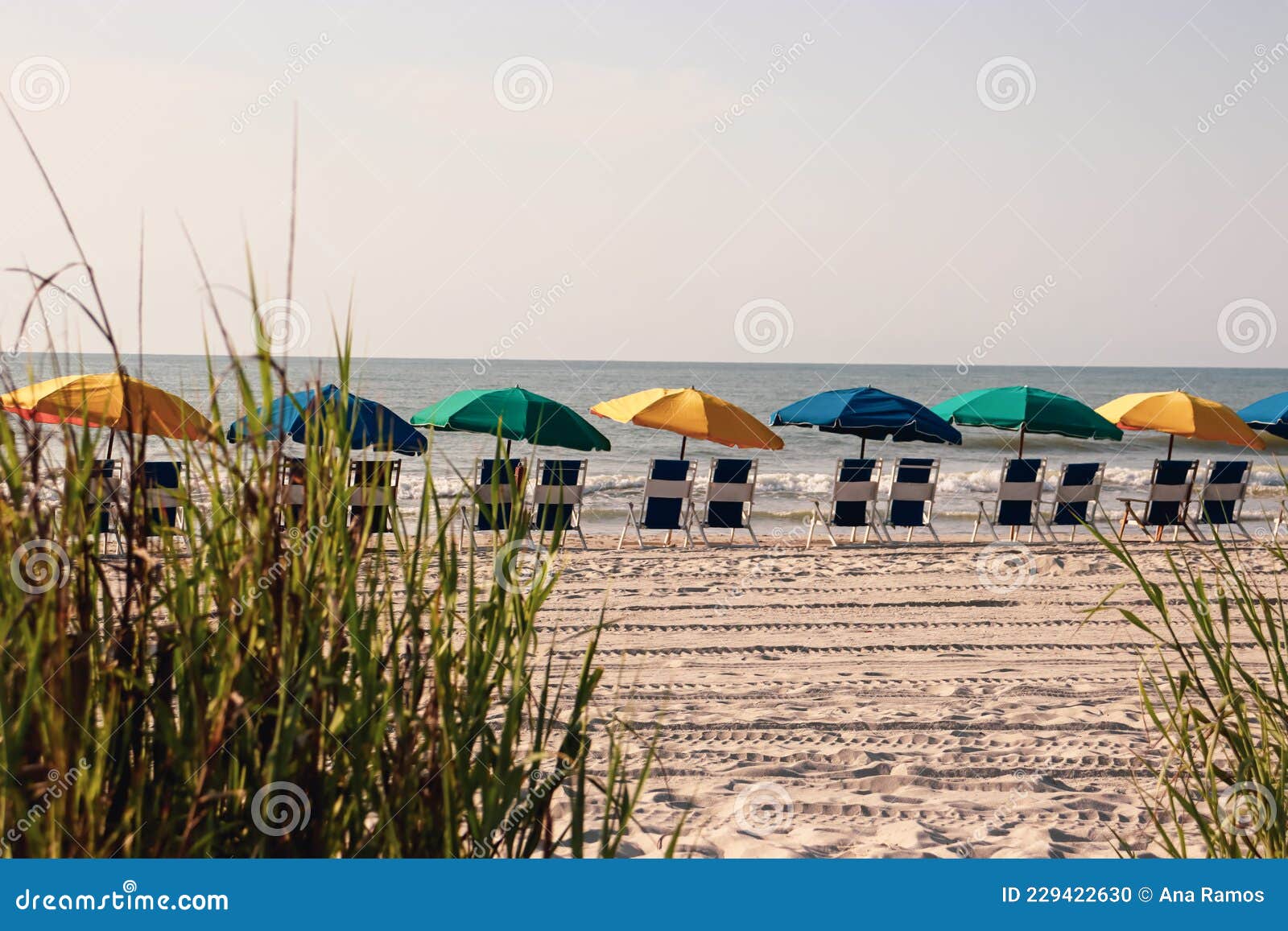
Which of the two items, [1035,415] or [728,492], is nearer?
[728,492]

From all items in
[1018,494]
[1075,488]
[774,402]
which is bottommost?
[1018,494]

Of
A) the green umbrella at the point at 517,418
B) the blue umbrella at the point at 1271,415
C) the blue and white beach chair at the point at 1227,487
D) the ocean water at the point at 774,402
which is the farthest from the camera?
the ocean water at the point at 774,402

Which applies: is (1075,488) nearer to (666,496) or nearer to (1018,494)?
(1018,494)

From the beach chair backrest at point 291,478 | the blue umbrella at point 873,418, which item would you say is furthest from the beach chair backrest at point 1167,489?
the beach chair backrest at point 291,478

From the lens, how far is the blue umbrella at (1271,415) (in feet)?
40.0

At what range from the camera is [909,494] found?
36.5 ft

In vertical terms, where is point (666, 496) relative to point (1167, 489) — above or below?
below

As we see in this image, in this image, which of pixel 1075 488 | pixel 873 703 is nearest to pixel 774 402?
pixel 1075 488

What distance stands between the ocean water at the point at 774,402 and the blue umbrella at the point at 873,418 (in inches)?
102

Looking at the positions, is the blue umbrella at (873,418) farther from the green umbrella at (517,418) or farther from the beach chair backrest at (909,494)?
the green umbrella at (517,418)

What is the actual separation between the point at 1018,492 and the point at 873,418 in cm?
174
